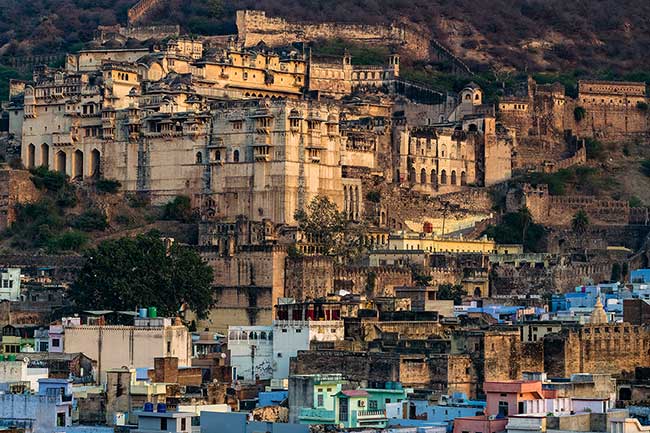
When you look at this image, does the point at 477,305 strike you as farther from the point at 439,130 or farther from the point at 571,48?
the point at 571,48

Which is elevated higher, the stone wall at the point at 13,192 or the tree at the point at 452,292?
the stone wall at the point at 13,192

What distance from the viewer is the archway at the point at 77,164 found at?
95.1m

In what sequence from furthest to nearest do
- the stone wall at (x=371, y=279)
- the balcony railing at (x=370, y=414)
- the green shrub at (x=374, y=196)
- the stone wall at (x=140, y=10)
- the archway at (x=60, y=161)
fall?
the stone wall at (x=140, y=10)
the archway at (x=60, y=161)
the green shrub at (x=374, y=196)
the stone wall at (x=371, y=279)
the balcony railing at (x=370, y=414)

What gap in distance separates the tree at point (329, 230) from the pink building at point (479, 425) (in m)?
37.6

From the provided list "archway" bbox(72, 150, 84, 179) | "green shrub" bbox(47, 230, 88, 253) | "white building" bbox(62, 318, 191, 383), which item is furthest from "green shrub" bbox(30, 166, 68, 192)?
"white building" bbox(62, 318, 191, 383)

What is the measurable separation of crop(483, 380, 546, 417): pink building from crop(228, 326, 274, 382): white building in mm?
16415

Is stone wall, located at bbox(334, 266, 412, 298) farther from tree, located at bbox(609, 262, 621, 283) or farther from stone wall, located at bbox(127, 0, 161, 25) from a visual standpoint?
stone wall, located at bbox(127, 0, 161, 25)

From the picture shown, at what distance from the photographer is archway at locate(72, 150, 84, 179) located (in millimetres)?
95062

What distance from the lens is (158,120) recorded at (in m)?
92.1

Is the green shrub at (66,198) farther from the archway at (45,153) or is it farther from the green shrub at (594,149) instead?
the green shrub at (594,149)

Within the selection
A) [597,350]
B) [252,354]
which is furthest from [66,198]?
[597,350]

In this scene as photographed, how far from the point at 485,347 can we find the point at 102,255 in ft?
74.6

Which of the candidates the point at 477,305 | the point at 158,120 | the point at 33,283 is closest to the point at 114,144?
the point at 158,120

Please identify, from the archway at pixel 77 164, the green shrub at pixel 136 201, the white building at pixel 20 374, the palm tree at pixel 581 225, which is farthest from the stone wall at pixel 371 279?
the white building at pixel 20 374
